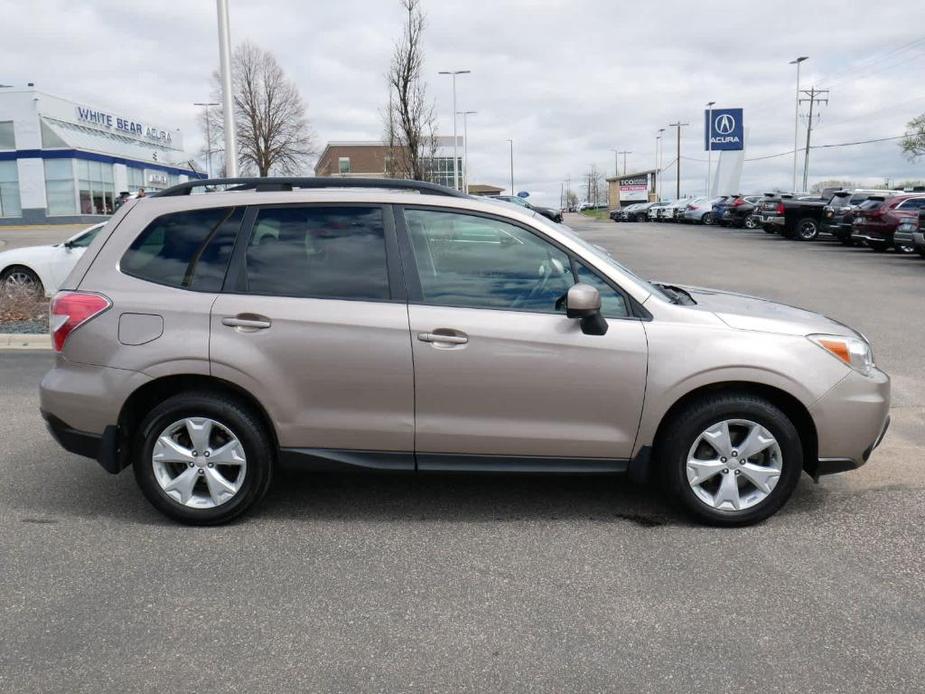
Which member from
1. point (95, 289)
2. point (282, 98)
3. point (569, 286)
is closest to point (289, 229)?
point (95, 289)

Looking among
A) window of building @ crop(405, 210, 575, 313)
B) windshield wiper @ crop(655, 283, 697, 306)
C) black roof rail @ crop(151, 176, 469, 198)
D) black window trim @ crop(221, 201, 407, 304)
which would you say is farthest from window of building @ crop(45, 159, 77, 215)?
window of building @ crop(405, 210, 575, 313)

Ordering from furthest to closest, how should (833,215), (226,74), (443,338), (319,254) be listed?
(833,215)
(226,74)
(319,254)
(443,338)

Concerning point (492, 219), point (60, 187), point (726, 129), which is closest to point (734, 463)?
point (492, 219)

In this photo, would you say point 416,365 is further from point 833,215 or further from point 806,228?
point 806,228

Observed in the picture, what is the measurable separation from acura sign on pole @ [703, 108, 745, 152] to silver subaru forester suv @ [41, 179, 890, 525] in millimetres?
58507

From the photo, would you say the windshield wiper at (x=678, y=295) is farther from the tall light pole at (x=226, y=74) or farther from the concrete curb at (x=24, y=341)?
the tall light pole at (x=226, y=74)

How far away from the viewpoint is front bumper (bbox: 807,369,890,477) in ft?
14.0

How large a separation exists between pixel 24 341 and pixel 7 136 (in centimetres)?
4124

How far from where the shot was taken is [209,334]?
4.27 meters

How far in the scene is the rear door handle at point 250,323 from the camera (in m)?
4.26

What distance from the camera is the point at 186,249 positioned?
4.46 meters

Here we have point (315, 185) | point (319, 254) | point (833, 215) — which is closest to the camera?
point (319, 254)

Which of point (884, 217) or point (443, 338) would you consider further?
point (884, 217)

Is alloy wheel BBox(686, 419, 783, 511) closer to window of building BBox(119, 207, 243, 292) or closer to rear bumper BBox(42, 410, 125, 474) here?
window of building BBox(119, 207, 243, 292)
